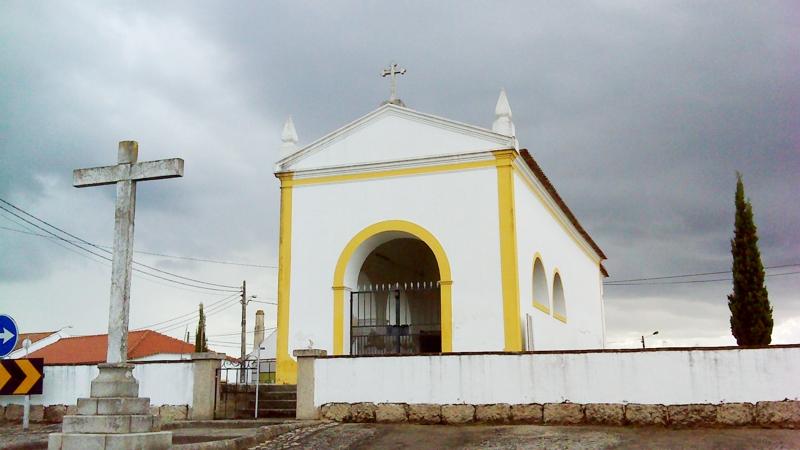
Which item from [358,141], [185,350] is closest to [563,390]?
[358,141]

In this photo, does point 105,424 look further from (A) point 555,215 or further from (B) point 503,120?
(A) point 555,215

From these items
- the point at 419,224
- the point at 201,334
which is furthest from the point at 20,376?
the point at 201,334

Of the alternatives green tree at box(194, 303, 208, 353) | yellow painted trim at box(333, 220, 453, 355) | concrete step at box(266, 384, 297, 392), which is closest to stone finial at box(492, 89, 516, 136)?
yellow painted trim at box(333, 220, 453, 355)

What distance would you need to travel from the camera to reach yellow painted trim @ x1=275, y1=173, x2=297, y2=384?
15.5 metres

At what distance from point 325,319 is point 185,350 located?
27.9 m

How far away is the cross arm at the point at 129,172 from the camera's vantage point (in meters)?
9.75

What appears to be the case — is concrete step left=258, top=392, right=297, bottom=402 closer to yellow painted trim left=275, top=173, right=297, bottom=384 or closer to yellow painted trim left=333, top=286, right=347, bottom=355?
yellow painted trim left=275, top=173, right=297, bottom=384

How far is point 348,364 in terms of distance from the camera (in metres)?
11.5

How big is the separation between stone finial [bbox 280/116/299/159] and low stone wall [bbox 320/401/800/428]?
277 inches

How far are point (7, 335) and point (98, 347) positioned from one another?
93.8 feet

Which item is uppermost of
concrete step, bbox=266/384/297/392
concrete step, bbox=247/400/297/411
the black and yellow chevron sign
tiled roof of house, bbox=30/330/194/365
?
tiled roof of house, bbox=30/330/194/365

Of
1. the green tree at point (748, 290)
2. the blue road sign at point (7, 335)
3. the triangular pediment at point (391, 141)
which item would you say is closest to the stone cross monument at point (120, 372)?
the blue road sign at point (7, 335)

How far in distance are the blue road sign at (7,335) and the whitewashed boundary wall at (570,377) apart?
4671 millimetres

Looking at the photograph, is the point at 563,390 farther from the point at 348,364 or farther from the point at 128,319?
the point at 128,319
